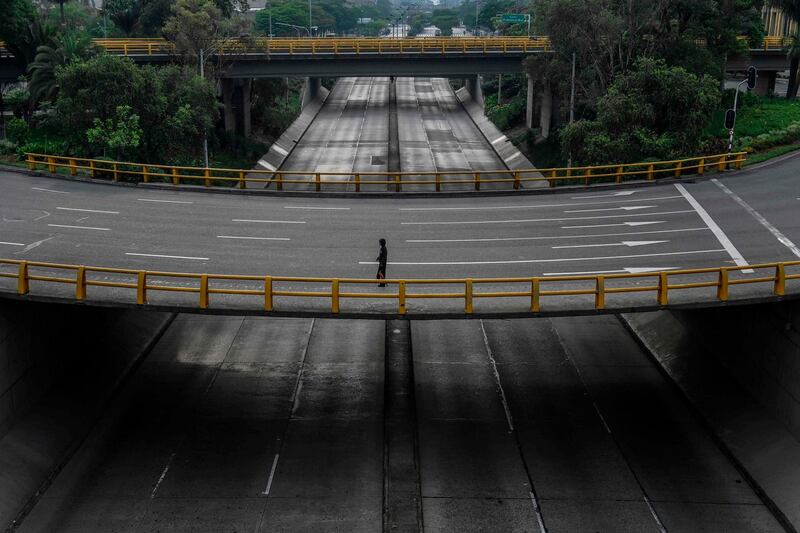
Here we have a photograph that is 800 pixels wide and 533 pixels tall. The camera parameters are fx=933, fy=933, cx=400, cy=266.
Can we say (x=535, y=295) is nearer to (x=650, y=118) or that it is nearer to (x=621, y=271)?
(x=621, y=271)

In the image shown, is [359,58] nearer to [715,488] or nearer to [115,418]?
[115,418]

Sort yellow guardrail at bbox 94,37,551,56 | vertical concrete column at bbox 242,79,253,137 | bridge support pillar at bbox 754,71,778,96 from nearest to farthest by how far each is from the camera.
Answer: yellow guardrail at bbox 94,37,551,56 → bridge support pillar at bbox 754,71,778,96 → vertical concrete column at bbox 242,79,253,137

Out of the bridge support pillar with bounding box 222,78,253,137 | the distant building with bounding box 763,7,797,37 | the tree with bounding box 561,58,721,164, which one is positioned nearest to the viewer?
the tree with bounding box 561,58,721,164

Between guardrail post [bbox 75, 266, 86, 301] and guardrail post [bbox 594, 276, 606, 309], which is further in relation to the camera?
guardrail post [bbox 75, 266, 86, 301]

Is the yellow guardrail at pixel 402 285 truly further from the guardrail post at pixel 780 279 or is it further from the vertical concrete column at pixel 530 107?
the vertical concrete column at pixel 530 107

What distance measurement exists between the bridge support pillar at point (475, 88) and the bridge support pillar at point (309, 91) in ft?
70.6

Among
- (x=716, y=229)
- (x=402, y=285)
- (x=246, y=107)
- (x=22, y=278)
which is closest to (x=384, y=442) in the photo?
(x=402, y=285)

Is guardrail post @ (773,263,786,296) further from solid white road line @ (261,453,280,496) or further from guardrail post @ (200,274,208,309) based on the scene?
guardrail post @ (200,274,208,309)

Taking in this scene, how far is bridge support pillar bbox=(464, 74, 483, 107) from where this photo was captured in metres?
122

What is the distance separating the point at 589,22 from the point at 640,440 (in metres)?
40.0

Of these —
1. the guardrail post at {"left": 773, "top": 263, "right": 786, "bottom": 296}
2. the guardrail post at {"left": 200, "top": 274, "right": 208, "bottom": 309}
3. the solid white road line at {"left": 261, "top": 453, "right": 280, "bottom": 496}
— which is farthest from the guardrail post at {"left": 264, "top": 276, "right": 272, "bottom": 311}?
the guardrail post at {"left": 773, "top": 263, "right": 786, "bottom": 296}

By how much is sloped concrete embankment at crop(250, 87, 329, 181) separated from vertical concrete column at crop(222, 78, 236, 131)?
14.5 ft

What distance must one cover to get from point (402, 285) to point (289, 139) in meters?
72.9

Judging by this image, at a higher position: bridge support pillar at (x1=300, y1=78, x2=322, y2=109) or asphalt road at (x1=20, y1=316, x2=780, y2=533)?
bridge support pillar at (x1=300, y1=78, x2=322, y2=109)
